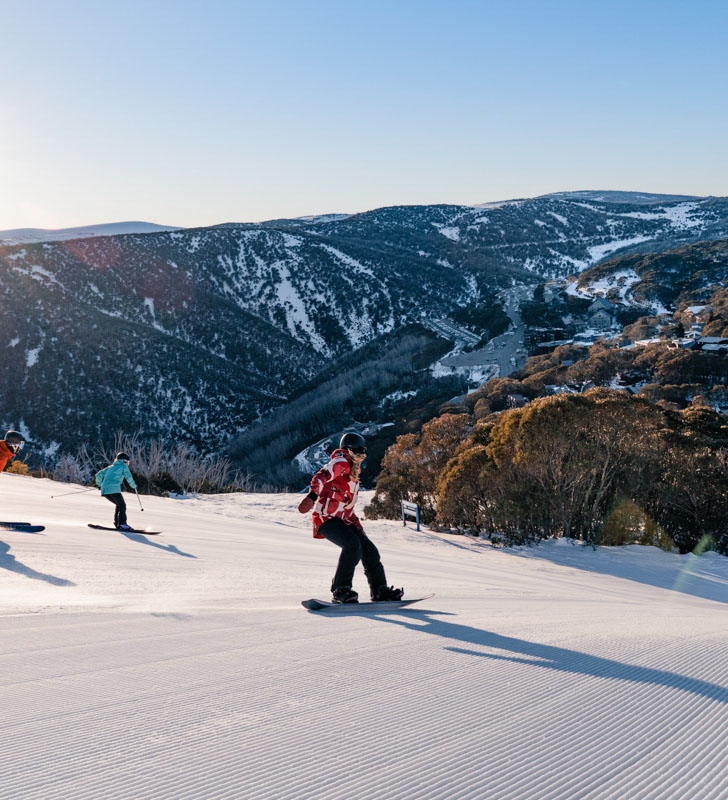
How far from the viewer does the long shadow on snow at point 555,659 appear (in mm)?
3352

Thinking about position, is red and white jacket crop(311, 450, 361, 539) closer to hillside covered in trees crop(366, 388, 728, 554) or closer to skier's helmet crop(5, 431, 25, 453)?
skier's helmet crop(5, 431, 25, 453)

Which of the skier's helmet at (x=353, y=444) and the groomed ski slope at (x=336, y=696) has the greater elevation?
the skier's helmet at (x=353, y=444)

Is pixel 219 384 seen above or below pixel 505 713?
above

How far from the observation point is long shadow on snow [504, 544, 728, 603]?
11.6 meters

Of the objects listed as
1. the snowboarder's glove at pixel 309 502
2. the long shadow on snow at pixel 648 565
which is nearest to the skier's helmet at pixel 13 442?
→ the snowboarder's glove at pixel 309 502

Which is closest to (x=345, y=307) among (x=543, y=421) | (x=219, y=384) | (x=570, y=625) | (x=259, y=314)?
(x=259, y=314)

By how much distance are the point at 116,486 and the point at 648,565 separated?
11684mm

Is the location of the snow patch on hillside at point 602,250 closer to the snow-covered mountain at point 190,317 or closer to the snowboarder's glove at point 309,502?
the snow-covered mountain at point 190,317

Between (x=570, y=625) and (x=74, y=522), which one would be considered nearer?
(x=570, y=625)

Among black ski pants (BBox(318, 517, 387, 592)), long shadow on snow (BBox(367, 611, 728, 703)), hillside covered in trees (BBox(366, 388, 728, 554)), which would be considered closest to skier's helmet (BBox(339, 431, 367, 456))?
black ski pants (BBox(318, 517, 387, 592))

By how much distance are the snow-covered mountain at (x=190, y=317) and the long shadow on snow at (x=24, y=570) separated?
76.7 meters

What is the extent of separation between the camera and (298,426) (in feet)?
247

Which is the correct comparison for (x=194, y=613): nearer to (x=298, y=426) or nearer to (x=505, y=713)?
(x=505, y=713)

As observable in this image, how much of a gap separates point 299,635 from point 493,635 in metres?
1.52
